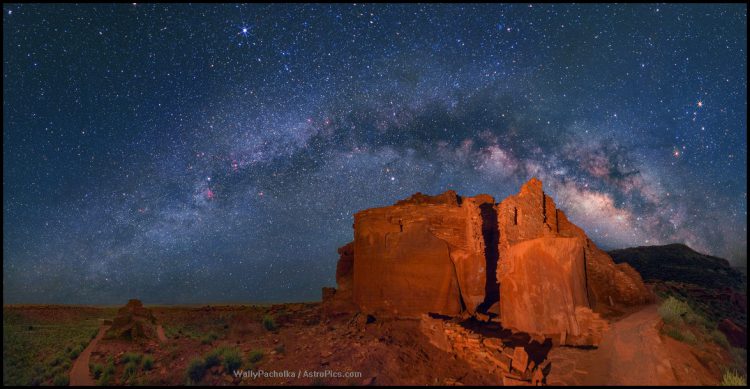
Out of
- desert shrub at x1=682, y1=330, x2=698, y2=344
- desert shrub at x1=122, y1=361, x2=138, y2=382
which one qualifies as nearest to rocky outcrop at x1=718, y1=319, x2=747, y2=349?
desert shrub at x1=682, y1=330, x2=698, y2=344

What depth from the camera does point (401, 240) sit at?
1490cm

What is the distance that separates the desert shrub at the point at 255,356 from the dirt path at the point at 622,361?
8883mm

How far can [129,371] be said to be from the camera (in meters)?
11.0

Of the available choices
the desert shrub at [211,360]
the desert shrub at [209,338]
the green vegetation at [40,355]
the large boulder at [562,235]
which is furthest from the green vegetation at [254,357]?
the large boulder at [562,235]

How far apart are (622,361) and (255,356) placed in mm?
10529

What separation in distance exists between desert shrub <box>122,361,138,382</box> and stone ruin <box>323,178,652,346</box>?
9.05 metres

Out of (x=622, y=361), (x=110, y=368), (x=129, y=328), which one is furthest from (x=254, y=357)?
(x=622, y=361)

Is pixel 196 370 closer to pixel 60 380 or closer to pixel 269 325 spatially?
pixel 60 380

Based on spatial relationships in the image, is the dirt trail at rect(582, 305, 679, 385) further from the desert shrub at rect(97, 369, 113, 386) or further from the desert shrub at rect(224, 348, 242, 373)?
the desert shrub at rect(97, 369, 113, 386)

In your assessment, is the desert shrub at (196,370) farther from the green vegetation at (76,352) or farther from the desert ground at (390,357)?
the green vegetation at (76,352)

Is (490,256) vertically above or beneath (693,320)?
above

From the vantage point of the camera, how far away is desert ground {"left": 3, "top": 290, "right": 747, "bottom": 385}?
22.8ft

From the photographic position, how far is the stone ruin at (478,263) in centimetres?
1101

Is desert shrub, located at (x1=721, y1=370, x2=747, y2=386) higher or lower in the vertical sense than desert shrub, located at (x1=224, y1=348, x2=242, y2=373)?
higher
